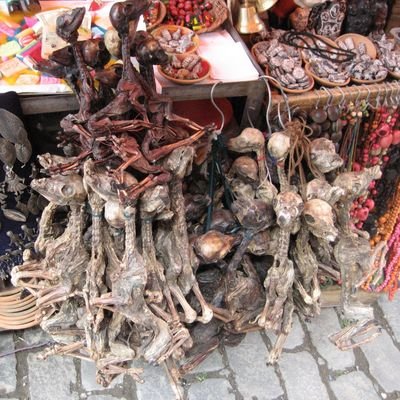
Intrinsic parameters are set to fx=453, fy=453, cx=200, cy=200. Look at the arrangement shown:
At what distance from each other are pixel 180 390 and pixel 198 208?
20.8 inches

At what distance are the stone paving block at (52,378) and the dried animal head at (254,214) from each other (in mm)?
961

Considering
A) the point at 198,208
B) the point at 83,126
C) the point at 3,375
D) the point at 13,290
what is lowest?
the point at 3,375

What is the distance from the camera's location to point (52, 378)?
5.32ft

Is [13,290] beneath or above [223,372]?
above

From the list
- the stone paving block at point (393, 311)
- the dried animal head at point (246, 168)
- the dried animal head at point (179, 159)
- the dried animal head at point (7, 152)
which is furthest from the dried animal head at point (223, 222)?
the stone paving block at point (393, 311)

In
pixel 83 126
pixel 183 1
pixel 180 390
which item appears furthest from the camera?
pixel 183 1

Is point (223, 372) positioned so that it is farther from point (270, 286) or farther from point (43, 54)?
point (43, 54)

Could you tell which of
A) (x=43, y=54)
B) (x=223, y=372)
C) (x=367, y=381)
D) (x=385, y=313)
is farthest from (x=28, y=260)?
(x=385, y=313)

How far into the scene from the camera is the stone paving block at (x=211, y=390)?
5.22 ft

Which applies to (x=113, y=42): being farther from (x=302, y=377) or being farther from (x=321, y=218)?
(x=302, y=377)

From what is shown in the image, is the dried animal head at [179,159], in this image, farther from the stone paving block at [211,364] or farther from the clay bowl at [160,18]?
the stone paving block at [211,364]

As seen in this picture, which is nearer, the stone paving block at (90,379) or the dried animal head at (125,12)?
the dried animal head at (125,12)

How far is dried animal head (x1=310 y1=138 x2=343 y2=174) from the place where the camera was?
3.87ft

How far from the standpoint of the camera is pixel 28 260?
3.99ft
